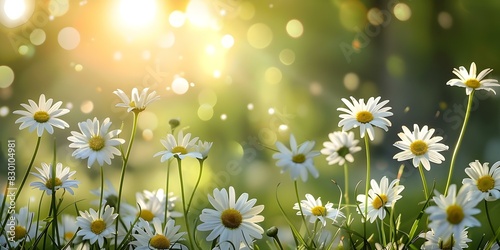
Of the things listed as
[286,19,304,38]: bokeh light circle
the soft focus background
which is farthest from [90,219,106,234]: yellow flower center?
[286,19,304,38]: bokeh light circle

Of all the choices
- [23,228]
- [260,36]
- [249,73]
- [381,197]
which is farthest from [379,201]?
[260,36]

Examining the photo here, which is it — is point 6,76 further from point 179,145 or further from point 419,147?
point 419,147

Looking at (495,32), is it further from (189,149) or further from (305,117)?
(189,149)

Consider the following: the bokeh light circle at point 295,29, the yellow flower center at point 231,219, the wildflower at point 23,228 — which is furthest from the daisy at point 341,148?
the bokeh light circle at point 295,29

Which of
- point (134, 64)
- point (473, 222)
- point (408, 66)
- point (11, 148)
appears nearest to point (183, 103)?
point (134, 64)

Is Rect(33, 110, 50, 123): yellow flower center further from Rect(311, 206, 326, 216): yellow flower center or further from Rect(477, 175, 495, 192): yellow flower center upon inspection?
Rect(477, 175, 495, 192): yellow flower center

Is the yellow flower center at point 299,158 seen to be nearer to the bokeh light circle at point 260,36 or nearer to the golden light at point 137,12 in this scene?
the golden light at point 137,12
